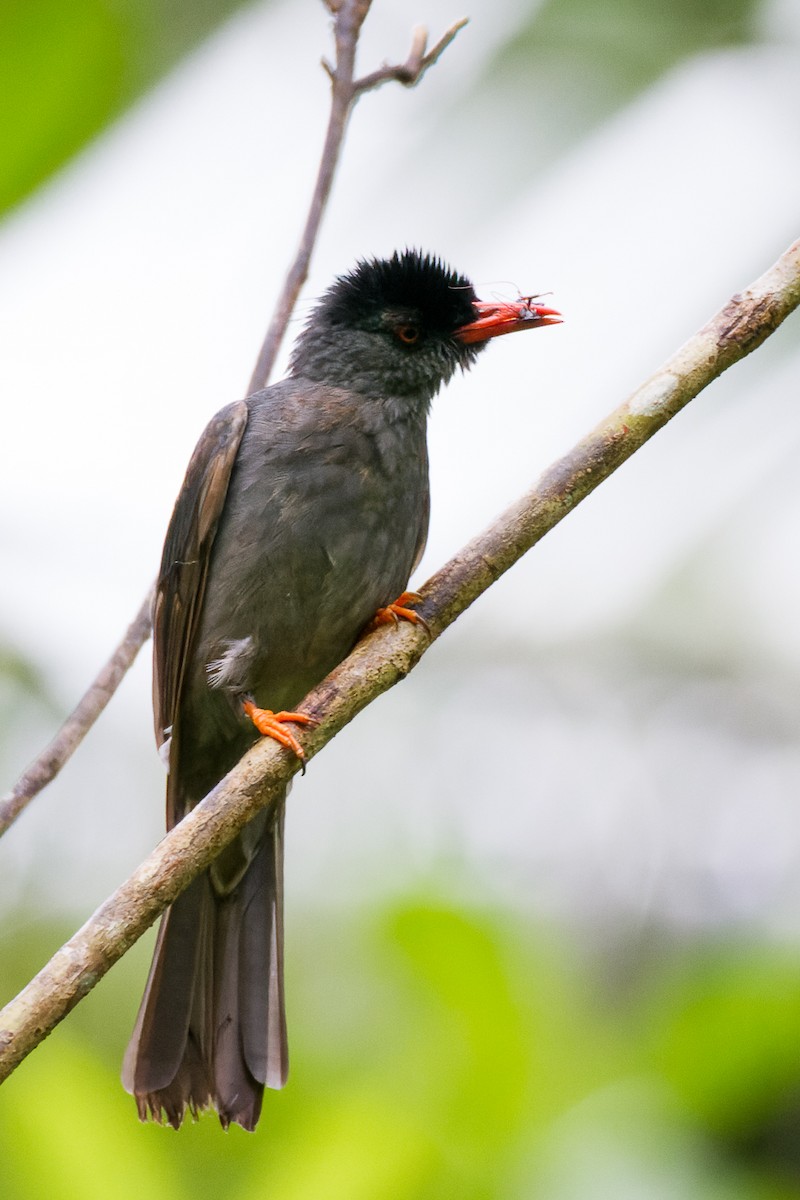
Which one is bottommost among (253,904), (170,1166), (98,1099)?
(170,1166)

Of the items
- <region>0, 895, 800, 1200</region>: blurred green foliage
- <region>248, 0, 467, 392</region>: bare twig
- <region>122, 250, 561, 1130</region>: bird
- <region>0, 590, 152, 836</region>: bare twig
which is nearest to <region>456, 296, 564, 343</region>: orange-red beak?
<region>122, 250, 561, 1130</region>: bird

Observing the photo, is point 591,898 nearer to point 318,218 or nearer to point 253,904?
point 253,904

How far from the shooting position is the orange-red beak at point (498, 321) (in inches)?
155

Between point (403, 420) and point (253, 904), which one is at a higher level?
point (403, 420)

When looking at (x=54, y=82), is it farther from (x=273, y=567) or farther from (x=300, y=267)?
(x=273, y=567)

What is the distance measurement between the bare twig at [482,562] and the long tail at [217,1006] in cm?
66

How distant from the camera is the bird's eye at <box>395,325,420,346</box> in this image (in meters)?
3.98

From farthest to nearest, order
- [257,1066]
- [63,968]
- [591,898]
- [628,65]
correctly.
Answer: [591,898] → [628,65] → [257,1066] → [63,968]

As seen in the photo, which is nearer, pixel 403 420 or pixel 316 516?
pixel 316 516

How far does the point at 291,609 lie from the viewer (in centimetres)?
367

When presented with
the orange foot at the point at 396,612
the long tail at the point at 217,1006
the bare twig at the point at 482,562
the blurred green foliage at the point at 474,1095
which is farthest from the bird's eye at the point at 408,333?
the blurred green foliage at the point at 474,1095

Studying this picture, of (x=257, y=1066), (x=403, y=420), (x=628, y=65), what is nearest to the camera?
(x=257, y=1066)

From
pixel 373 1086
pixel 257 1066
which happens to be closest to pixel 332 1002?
pixel 257 1066

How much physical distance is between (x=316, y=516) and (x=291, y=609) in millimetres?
253
